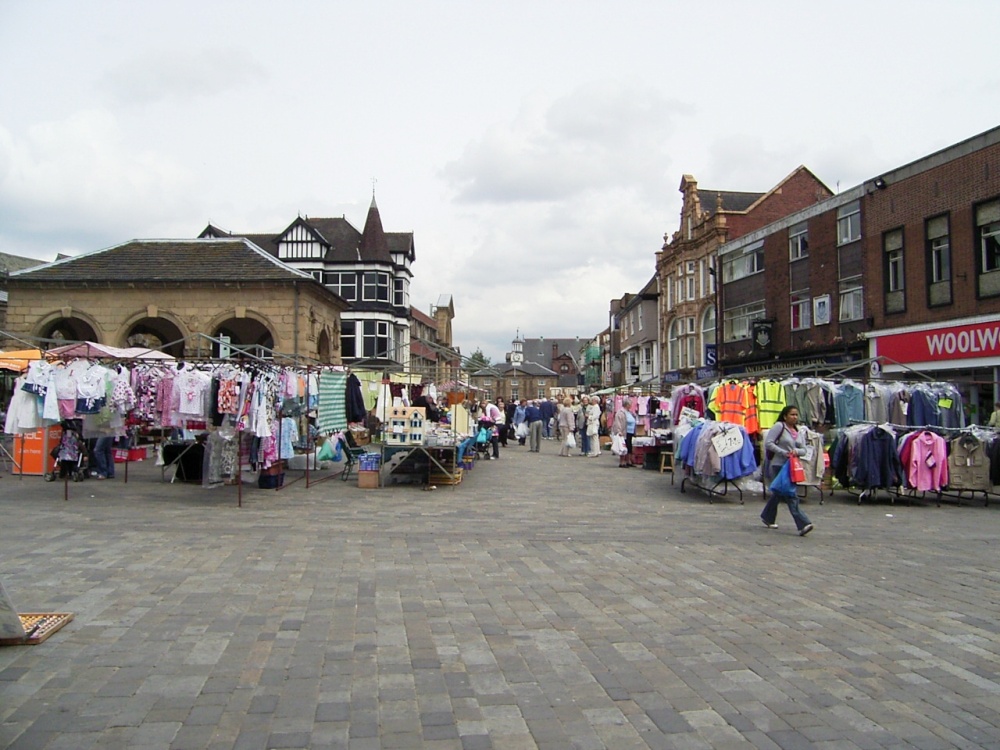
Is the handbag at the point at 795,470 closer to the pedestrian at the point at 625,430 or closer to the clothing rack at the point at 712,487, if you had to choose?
the clothing rack at the point at 712,487

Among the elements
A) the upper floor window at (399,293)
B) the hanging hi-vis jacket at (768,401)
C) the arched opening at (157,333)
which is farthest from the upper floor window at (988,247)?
the upper floor window at (399,293)

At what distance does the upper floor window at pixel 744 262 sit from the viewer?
3788cm

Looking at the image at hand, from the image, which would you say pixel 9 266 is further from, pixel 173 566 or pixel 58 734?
pixel 58 734

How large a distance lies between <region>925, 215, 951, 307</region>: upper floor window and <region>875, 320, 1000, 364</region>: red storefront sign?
1052mm

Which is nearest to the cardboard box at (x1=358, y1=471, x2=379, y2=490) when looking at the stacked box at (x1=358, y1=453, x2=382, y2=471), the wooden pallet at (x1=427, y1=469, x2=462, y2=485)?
the stacked box at (x1=358, y1=453, x2=382, y2=471)

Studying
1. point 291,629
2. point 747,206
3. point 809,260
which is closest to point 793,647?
point 291,629

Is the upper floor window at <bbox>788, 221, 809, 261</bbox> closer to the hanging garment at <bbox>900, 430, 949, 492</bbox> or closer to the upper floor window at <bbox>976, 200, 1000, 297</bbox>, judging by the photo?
the upper floor window at <bbox>976, 200, 1000, 297</bbox>

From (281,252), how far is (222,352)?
22.1 m

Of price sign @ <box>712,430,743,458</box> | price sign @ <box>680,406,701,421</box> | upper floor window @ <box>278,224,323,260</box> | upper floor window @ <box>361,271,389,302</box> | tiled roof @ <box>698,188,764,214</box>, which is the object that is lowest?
price sign @ <box>712,430,743,458</box>

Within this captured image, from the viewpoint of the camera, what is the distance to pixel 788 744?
400 centimetres

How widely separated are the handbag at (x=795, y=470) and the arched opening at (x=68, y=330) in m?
31.5

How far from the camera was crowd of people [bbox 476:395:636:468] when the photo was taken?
75.5 feet

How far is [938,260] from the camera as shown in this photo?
24.8 metres

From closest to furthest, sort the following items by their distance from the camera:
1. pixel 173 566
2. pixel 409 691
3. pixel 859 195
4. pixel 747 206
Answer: pixel 409 691, pixel 173 566, pixel 859 195, pixel 747 206
